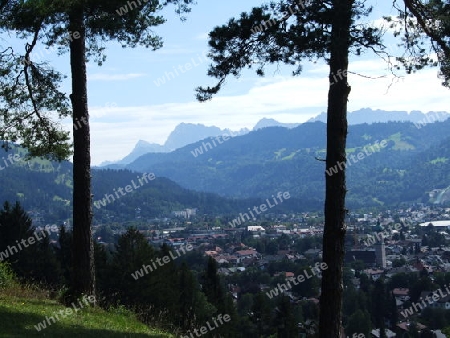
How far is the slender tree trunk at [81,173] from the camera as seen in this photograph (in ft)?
24.7

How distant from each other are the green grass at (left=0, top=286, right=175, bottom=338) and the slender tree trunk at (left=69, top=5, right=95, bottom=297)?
53 centimetres

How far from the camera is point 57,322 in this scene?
21.4 ft

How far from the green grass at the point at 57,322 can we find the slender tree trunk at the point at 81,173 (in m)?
0.53

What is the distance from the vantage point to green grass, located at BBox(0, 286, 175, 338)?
6.02m

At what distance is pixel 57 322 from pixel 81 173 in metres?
2.04

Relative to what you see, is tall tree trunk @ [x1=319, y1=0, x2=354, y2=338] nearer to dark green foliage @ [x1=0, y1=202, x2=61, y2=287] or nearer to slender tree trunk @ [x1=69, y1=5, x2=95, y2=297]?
slender tree trunk @ [x1=69, y1=5, x2=95, y2=297]

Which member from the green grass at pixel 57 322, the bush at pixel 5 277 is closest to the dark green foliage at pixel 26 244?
the bush at pixel 5 277

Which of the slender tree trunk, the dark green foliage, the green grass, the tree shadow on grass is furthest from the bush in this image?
the dark green foliage

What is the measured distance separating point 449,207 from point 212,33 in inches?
8143

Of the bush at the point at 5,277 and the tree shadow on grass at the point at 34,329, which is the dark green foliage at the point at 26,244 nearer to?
the bush at the point at 5,277

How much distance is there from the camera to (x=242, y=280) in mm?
66000

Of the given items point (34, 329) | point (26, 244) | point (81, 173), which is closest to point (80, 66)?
point (81, 173)

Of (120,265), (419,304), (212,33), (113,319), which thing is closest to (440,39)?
(212,33)

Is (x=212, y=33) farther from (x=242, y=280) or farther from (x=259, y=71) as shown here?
(x=242, y=280)
